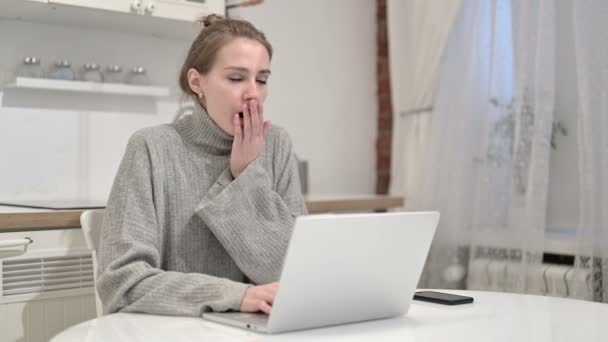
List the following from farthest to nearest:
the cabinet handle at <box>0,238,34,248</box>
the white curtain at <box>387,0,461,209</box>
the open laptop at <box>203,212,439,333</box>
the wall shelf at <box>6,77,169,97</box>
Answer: the white curtain at <box>387,0,461,209</box>, the wall shelf at <box>6,77,169,97</box>, the cabinet handle at <box>0,238,34,248</box>, the open laptop at <box>203,212,439,333</box>

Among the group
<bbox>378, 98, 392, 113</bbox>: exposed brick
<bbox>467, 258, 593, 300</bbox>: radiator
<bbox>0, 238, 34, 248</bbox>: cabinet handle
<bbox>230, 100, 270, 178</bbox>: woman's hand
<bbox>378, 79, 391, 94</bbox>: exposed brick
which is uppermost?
<bbox>378, 79, 391, 94</bbox>: exposed brick

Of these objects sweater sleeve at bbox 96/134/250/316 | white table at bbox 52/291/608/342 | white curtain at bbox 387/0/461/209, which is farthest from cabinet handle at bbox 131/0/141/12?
white table at bbox 52/291/608/342

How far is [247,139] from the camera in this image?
1699mm

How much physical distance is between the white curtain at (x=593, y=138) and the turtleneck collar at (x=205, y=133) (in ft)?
4.34

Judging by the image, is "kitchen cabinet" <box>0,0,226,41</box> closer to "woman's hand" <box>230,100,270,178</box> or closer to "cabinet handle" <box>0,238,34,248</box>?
"cabinet handle" <box>0,238,34,248</box>

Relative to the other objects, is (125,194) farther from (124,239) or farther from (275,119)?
(275,119)

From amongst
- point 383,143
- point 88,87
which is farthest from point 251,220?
point 383,143

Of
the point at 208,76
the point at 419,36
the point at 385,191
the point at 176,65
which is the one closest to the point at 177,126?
the point at 208,76

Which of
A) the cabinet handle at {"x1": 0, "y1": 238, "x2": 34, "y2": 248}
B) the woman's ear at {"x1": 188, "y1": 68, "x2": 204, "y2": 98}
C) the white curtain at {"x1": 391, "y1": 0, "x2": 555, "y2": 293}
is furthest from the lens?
the white curtain at {"x1": 391, "y1": 0, "x2": 555, "y2": 293}

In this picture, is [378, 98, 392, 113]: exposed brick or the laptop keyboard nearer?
the laptop keyboard

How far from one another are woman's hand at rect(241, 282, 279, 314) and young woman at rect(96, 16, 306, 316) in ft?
0.93

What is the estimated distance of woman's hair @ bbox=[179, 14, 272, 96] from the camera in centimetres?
176

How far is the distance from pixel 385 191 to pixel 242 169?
205cm

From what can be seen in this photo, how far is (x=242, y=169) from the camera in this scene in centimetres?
171
